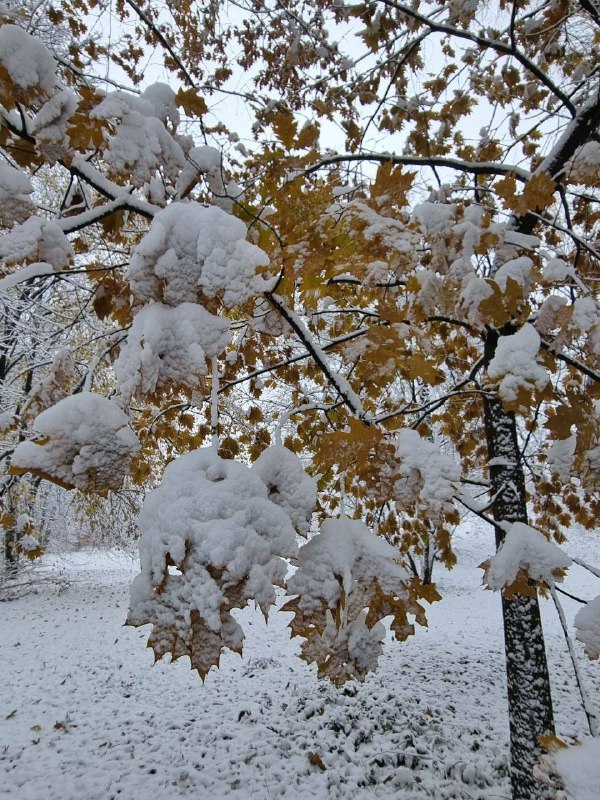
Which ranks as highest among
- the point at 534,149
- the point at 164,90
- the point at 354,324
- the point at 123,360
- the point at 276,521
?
the point at 534,149

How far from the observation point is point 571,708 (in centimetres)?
543

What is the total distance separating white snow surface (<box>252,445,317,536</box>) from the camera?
1.04 meters

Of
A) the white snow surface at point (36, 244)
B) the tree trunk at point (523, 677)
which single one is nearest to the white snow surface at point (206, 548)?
the white snow surface at point (36, 244)

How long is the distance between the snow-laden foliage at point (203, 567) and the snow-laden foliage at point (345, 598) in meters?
0.18

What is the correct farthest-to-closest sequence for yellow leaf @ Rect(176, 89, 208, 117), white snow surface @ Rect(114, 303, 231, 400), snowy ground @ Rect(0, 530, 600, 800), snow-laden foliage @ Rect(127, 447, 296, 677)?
snowy ground @ Rect(0, 530, 600, 800) < yellow leaf @ Rect(176, 89, 208, 117) < white snow surface @ Rect(114, 303, 231, 400) < snow-laden foliage @ Rect(127, 447, 296, 677)

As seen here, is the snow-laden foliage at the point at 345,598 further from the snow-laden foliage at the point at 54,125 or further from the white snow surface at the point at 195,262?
the snow-laden foliage at the point at 54,125

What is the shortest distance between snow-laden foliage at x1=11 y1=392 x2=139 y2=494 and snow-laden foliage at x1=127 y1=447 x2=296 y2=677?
176 mm

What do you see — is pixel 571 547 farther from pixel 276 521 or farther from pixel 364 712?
pixel 276 521

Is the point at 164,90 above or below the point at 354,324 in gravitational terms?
below

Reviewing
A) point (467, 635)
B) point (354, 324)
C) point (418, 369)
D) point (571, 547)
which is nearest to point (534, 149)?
point (354, 324)

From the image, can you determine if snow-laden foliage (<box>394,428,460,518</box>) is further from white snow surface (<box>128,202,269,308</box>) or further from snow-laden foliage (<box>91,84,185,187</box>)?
snow-laden foliage (<box>91,84,185,187</box>)

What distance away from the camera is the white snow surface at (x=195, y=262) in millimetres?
962

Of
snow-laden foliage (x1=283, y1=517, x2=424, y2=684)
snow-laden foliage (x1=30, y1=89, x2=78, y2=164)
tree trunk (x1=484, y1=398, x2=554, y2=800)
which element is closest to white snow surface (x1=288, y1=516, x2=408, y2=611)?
snow-laden foliage (x1=283, y1=517, x2=424, y2=684)

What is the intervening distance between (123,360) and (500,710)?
6405 mm
